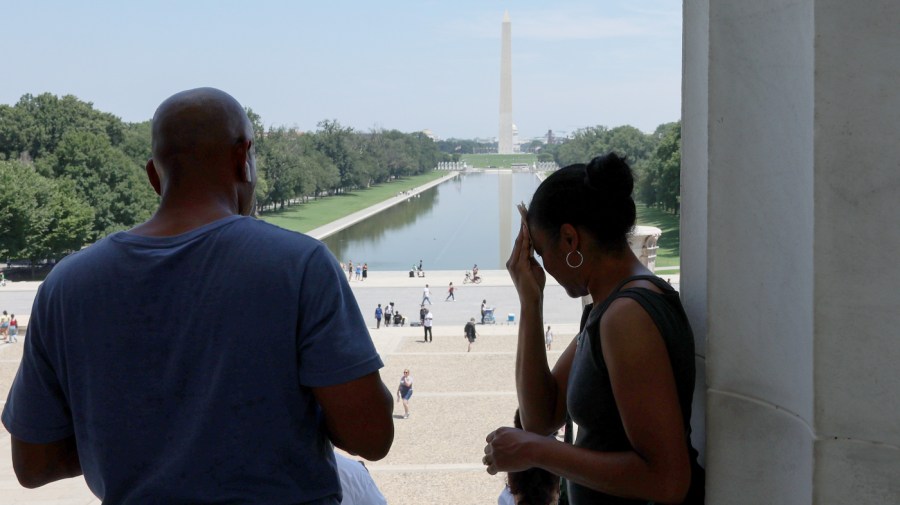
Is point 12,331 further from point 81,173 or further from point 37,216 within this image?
point 81,173

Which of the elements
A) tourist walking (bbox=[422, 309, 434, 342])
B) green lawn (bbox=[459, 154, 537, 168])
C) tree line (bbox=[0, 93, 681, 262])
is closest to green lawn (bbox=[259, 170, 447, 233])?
tree line (bbox=[0, 93, 681, 262])

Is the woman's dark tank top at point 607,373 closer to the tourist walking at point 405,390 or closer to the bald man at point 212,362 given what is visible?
the bald man at point 212,362

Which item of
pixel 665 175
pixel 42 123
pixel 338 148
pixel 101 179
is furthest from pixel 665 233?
pixel 338 148

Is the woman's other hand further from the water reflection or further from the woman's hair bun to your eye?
the water reflection

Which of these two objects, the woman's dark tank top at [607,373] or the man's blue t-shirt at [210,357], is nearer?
the man's blue t-shirt at [210,357]

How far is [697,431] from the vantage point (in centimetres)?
203

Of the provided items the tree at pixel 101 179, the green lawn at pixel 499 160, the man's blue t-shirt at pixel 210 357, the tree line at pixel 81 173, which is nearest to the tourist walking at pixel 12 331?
the tree line at pixel 81 173

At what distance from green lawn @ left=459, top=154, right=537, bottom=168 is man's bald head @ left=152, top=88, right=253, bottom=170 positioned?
12321cm

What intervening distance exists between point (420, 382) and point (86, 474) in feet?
53.8

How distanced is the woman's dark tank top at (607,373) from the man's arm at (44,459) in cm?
90

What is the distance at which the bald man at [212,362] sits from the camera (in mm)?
1552

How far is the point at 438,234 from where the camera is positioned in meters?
57.3

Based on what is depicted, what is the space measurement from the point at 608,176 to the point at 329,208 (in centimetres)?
7475

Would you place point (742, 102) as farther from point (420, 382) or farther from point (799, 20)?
point (420, 382)
